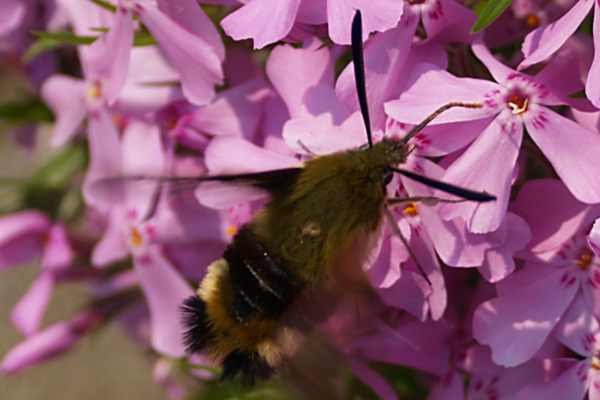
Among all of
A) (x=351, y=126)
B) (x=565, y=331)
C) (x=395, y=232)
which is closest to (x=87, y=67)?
(x=351, y=126)

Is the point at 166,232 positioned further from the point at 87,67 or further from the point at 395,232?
the point at 395,232

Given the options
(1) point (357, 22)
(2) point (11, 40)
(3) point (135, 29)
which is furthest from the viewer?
(2) point (11, 40)

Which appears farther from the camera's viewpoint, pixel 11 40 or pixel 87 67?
pixel 11 40

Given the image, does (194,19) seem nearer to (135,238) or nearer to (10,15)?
(135,238)

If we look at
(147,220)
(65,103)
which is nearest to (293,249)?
(147,220)

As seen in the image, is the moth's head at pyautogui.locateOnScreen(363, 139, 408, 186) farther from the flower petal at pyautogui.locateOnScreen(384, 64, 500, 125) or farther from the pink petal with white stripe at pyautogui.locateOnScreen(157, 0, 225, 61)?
the pink petal with white stripe at pyautogui.locateOnScreen(157, 0, 225, 61)

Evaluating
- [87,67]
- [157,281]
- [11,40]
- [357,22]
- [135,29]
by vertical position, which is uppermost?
[357,22]

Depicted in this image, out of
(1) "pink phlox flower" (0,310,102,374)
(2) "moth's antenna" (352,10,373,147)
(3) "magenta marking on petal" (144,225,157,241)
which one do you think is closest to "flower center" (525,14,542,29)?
(2) "moth's antenna" (352,10,373,147)
